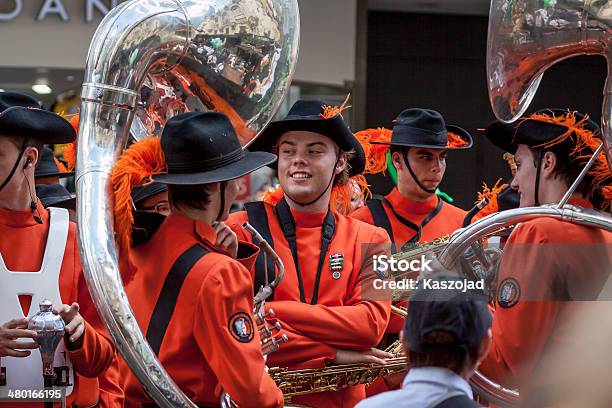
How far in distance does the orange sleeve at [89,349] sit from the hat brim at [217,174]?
1.77ft

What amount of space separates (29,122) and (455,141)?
2999 mm

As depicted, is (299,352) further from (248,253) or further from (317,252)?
(248,253)

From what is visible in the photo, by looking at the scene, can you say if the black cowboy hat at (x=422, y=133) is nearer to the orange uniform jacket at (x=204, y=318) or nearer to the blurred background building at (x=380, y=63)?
the orange uniform jacket at (x=204, y=318)

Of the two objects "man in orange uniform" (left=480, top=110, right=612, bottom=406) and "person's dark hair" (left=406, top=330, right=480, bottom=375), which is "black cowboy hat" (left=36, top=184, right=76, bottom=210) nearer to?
"man in orange uniform" (left=480, top=110, right=612, bottom=406)

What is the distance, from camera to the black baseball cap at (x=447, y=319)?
9.07ft

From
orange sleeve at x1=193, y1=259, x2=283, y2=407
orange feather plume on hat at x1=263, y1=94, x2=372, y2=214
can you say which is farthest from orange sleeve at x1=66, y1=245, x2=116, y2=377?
orange feather plume on hat at x1=263, y1=94, x2=372, y2=214

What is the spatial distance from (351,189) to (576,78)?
505 cm

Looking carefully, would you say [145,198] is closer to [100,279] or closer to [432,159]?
[100,279]

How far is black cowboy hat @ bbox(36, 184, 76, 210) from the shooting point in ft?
17.6

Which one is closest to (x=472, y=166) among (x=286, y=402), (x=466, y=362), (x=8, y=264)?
(x=286, y=402)

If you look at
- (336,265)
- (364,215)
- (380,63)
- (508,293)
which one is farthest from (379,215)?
(380,63)

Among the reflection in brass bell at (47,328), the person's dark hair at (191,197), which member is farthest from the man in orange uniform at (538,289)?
the reflection in brass bell at (47,328)

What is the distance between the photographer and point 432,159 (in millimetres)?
6246

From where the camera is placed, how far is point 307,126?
194 inches
